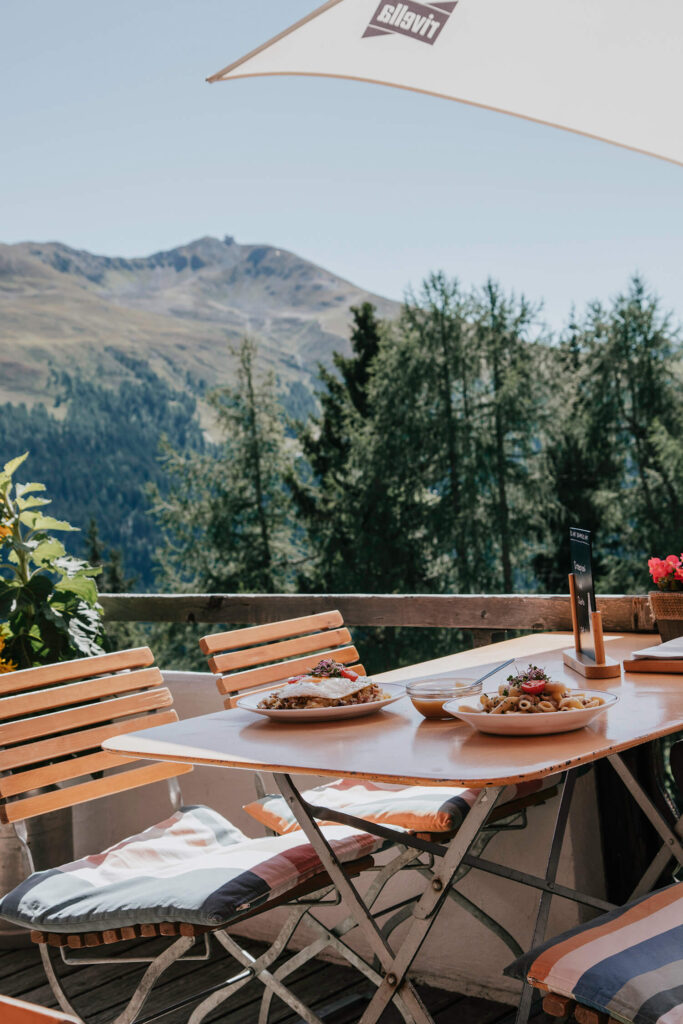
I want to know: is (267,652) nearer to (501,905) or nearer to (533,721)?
(501,905)

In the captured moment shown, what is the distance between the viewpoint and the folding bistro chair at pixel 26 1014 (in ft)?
2.77

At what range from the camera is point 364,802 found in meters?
2.19

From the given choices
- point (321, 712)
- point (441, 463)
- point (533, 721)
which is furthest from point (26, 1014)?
point (441, 463)

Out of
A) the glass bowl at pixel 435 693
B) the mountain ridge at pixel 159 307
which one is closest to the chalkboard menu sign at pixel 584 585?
the glass bowl at pixel 435 693

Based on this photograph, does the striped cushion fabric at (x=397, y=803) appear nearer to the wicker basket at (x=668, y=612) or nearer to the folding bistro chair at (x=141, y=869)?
the folding bistro chair at (x=141, y=869)

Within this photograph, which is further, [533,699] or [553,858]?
[553,858]

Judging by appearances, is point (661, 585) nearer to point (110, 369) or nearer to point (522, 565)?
point (522, 565)

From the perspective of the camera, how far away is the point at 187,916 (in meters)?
1.71

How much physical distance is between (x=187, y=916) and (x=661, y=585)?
120 centimetres

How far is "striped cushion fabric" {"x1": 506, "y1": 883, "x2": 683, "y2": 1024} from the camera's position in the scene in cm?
128

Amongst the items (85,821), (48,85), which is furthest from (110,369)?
(85,821)

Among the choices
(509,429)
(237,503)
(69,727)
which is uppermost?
(509,429)

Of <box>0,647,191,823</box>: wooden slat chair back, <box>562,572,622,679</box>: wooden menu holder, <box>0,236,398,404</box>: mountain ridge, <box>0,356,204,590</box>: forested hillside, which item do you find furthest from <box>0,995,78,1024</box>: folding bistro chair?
<box>0,236,398,404</box>: mountain ridge

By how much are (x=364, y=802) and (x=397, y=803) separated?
0.10 metres
